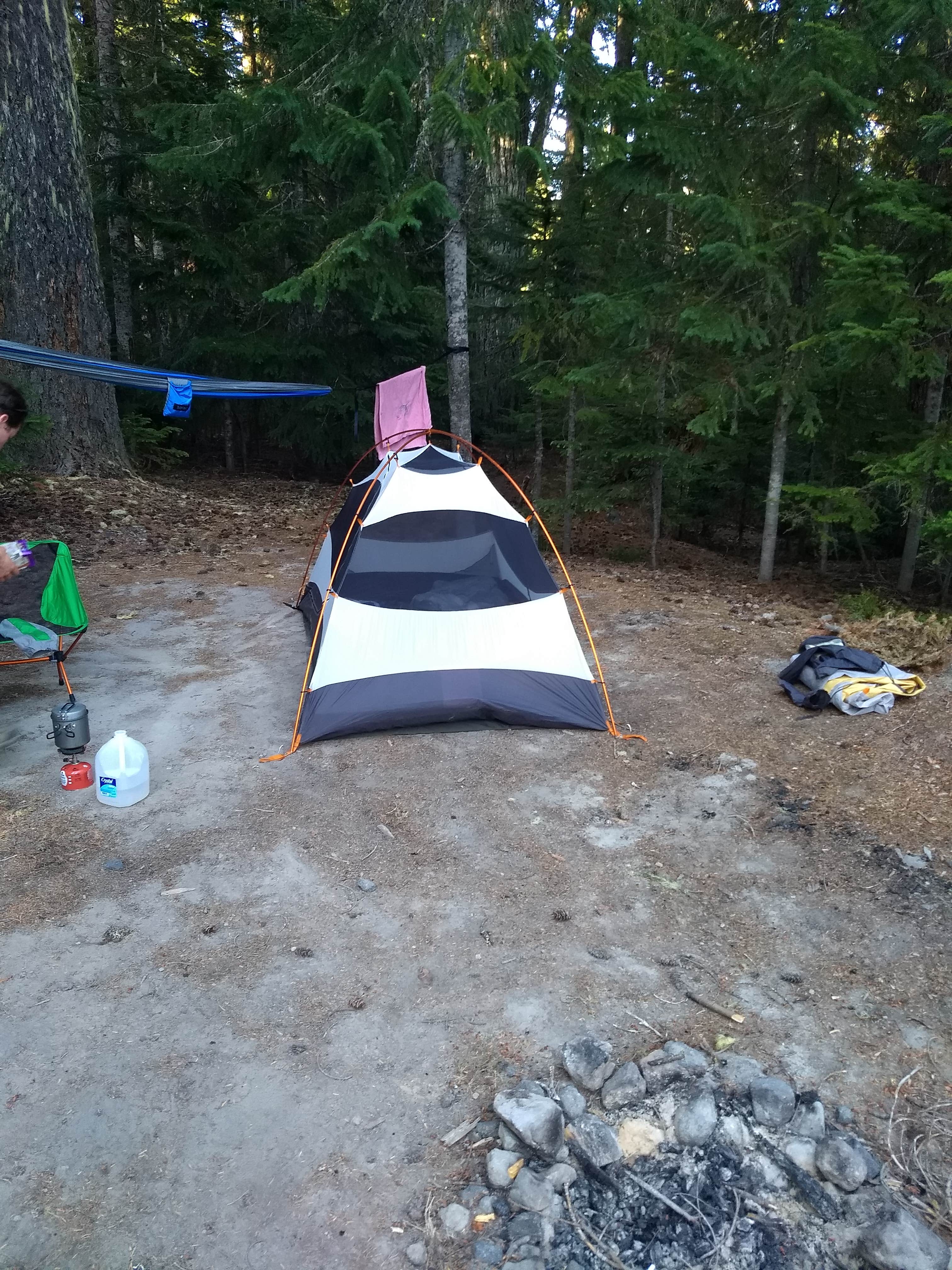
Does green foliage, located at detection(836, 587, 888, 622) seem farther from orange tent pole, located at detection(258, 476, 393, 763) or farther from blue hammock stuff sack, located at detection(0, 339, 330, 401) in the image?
blue hammock stuff sack, located at detection(0, 339, 330, 401)

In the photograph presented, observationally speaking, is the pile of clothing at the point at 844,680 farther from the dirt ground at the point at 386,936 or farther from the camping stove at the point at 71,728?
the camping stove at the point at 71,728

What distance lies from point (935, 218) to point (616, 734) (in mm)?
4739

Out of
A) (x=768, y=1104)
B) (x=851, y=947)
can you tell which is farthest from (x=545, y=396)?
(x=768, y=1104)

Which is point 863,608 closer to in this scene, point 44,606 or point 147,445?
point 44,606

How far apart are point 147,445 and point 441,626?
405 inches

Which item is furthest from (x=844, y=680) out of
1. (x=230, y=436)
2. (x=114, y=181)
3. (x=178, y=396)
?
(x=114, y=181)

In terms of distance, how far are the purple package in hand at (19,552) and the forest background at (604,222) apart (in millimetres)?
4839

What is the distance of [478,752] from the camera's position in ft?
16.5

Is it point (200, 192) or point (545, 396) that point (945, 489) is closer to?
point (545, 396)

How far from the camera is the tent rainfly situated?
17.0 feet

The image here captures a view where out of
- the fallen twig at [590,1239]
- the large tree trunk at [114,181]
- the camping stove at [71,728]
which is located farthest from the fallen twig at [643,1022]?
the large tree trunk at [114,181]

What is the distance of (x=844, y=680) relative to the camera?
5.41 m

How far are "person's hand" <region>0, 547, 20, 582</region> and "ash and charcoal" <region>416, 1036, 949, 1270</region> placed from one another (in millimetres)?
3385

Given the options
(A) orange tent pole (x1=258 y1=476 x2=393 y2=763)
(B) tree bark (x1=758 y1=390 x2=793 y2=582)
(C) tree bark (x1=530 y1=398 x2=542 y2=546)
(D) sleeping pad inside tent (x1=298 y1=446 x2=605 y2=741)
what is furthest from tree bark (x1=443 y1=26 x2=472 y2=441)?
(D) sleeping pad inside tent (x1=298 y1=446 x2=605 y2=741)
